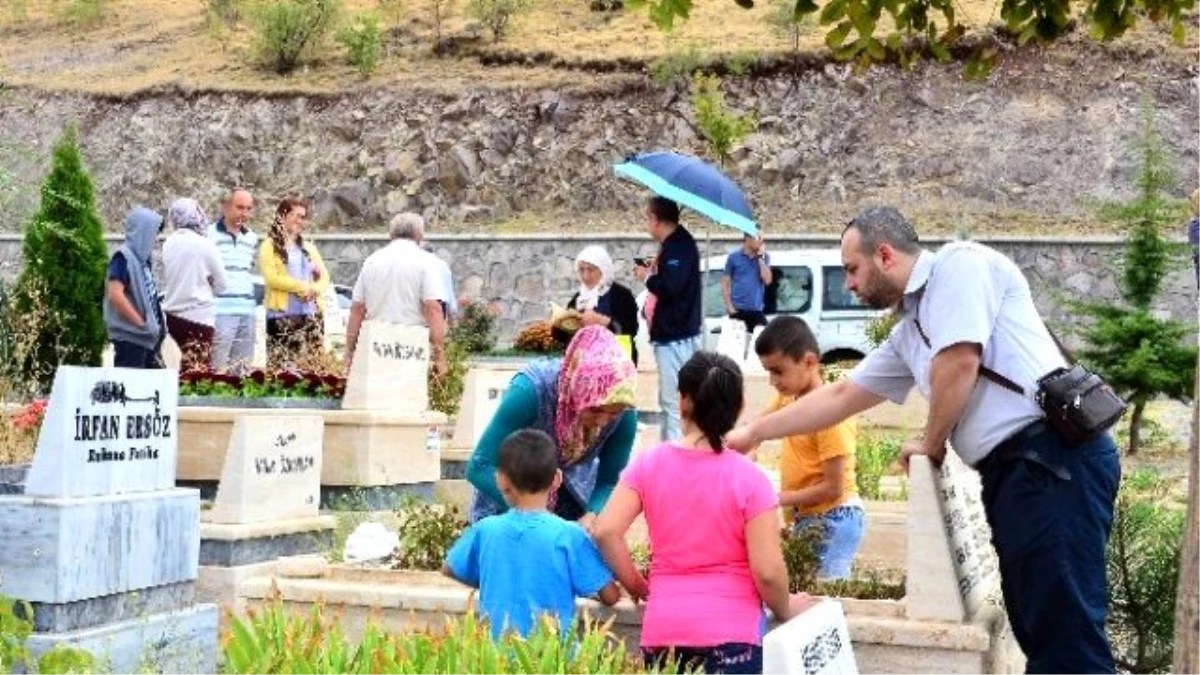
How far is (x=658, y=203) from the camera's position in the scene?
1060 cm

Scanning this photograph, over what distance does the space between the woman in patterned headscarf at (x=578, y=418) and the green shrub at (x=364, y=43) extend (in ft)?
107

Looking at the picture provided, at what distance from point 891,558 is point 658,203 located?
3004mm

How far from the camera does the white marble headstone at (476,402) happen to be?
10.8 meters

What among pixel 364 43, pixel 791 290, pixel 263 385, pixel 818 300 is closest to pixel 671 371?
pixel 263 385

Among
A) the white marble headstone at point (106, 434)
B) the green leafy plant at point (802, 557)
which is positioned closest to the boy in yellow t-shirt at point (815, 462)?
the green leafy plant at point (802, 557)

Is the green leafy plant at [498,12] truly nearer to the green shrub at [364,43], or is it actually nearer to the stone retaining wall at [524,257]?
the green shrub at [364,43]

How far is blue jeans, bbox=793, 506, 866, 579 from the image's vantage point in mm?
6676

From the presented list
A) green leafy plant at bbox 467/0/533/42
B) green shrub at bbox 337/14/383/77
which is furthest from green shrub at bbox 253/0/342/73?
green leafy plant at bbox 467/0/533/42

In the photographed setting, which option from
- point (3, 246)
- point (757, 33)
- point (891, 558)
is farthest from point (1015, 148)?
point (891, 558)

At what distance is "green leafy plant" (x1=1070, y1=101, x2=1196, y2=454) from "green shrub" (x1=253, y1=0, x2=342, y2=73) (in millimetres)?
25327

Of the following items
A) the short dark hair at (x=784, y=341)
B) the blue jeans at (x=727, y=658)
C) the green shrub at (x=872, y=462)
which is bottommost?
the blue jeans at (x=727, y=658)

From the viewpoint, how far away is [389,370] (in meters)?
10.3

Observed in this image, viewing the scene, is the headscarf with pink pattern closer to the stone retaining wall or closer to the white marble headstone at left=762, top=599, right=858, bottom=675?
the white marble headstone at left=762, top=599, right=858, bottom=675

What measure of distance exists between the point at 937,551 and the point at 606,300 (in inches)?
246
